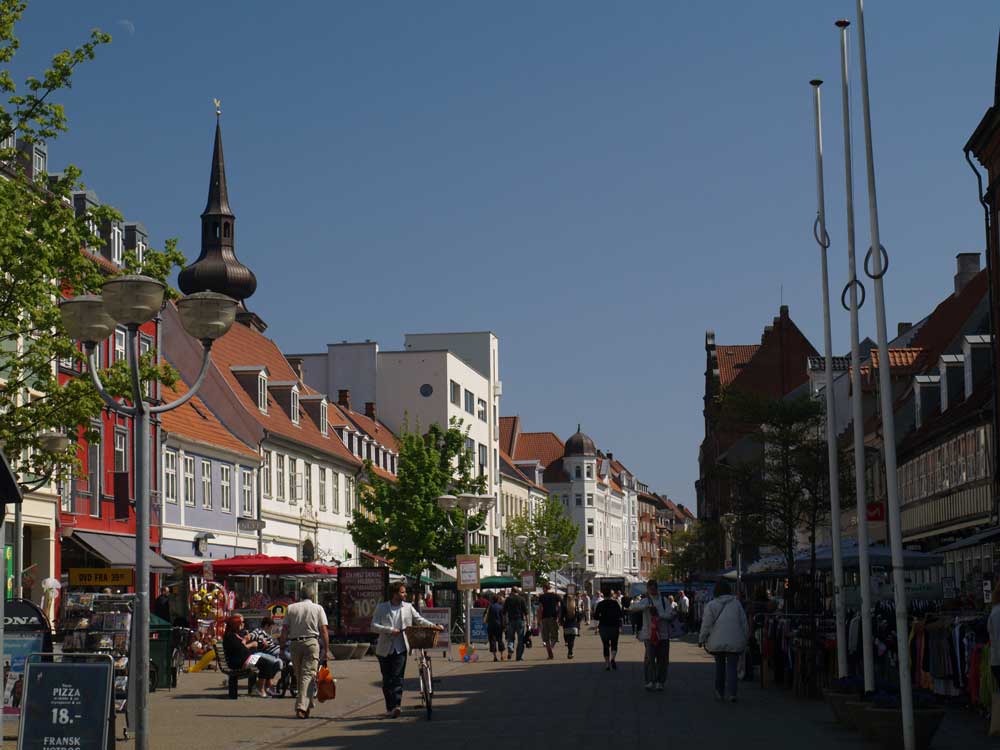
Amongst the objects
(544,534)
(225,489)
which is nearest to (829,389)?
(225,489)

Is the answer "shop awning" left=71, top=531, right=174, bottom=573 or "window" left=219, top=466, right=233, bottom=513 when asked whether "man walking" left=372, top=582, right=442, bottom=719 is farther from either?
"window" left=219, top=466, right=233, bottom=513

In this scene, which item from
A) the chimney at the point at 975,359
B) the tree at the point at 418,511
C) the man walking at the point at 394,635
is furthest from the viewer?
the tree at the point at 418,511

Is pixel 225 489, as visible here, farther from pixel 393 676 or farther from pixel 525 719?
pixel 525 719

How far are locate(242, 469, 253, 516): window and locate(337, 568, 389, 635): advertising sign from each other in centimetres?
1792

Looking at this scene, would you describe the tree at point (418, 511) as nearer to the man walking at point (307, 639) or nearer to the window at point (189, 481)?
the window at point (189, 481)

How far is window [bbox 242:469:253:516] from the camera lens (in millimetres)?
55500

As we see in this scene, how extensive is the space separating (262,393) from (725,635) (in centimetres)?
4060

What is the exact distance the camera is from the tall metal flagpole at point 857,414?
17.8 metres

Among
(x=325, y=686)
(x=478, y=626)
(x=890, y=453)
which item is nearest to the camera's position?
(x=890, y=453)

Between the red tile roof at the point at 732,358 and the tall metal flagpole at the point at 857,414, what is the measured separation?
93.2 meters

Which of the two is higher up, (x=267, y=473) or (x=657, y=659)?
(x=267, y=473)

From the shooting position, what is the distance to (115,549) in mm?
42375

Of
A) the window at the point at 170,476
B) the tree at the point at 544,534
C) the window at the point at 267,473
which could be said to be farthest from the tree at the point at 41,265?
the tree at the point at 544,534

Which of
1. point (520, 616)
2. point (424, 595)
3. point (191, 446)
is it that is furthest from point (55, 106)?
point (424, 595)
